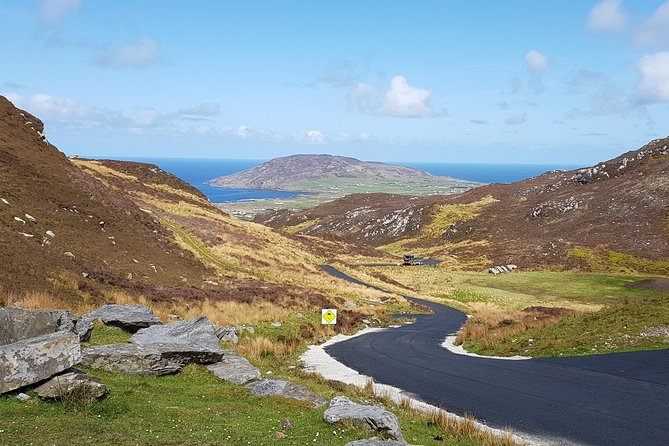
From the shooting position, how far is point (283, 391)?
1541 centimetres

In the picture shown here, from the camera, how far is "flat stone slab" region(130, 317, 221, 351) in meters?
19.4

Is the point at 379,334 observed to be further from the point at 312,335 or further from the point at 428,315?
the point at 428,315

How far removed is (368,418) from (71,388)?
7451 millimetres

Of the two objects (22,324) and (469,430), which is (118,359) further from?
(469,430)

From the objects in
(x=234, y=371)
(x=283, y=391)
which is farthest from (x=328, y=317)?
(x=283, y=391)

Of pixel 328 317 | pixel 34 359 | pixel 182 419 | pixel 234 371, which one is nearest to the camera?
pixel 182 419

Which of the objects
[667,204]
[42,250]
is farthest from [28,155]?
[667,204]

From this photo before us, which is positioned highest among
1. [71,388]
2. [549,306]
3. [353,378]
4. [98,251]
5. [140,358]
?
[98,251]

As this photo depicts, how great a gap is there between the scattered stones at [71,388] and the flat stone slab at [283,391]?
490 centimetres

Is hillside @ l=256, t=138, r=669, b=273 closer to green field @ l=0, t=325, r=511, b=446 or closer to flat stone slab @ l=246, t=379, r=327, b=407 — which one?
flat stone slab @ l=246, t=379, r=327, b=407

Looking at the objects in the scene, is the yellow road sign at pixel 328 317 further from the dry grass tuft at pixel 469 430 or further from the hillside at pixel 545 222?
the hillside at pixel 545 222

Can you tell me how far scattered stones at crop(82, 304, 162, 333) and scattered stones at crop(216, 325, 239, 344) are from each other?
10.9 ft

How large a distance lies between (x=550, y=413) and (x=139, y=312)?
58.1 feet

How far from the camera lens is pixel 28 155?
4462 centimetres
